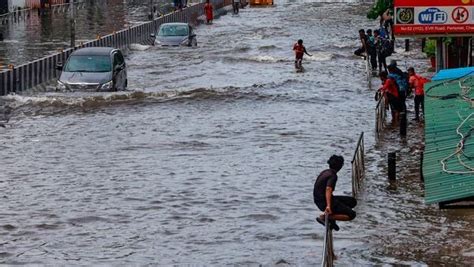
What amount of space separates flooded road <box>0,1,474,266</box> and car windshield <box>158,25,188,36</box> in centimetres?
1140

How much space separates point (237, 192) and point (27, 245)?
5061mm

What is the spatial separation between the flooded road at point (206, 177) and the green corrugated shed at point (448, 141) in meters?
1.25

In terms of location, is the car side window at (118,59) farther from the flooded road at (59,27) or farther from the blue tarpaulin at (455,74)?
the blue tarpaulin at (455,74)

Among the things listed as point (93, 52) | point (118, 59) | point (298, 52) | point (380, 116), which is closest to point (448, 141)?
point (380, 116)

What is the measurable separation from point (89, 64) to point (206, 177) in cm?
1277

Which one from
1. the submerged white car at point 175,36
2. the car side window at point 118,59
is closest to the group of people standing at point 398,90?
the car side window at point 118,59

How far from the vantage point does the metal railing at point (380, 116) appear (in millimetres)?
27734

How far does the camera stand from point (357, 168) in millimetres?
22156

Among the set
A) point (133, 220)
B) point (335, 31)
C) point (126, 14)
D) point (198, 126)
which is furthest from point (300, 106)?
point (126, 14)

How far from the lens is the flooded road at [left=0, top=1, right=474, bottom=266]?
1780 centimetres

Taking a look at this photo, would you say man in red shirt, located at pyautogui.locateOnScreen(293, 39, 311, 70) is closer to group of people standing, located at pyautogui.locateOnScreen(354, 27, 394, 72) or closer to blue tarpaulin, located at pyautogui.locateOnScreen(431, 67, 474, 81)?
group of people standing, located at pyautogui.locateOnScreen(354, 27, 394, 72)

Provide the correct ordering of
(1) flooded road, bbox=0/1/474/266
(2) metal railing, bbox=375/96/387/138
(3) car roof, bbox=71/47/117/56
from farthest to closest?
(3) car roof, bbox=71/47/117/56, (2) metal railing, bbox=375/96/387/138, (1) flooded road, bbox=0/1/474/266

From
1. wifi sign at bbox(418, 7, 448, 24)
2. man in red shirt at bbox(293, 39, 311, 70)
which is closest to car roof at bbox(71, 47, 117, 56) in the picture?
man in red shirt at bbox(293, 39, 311, 70)

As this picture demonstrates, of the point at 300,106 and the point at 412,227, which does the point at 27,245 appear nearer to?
the point at 412,227
